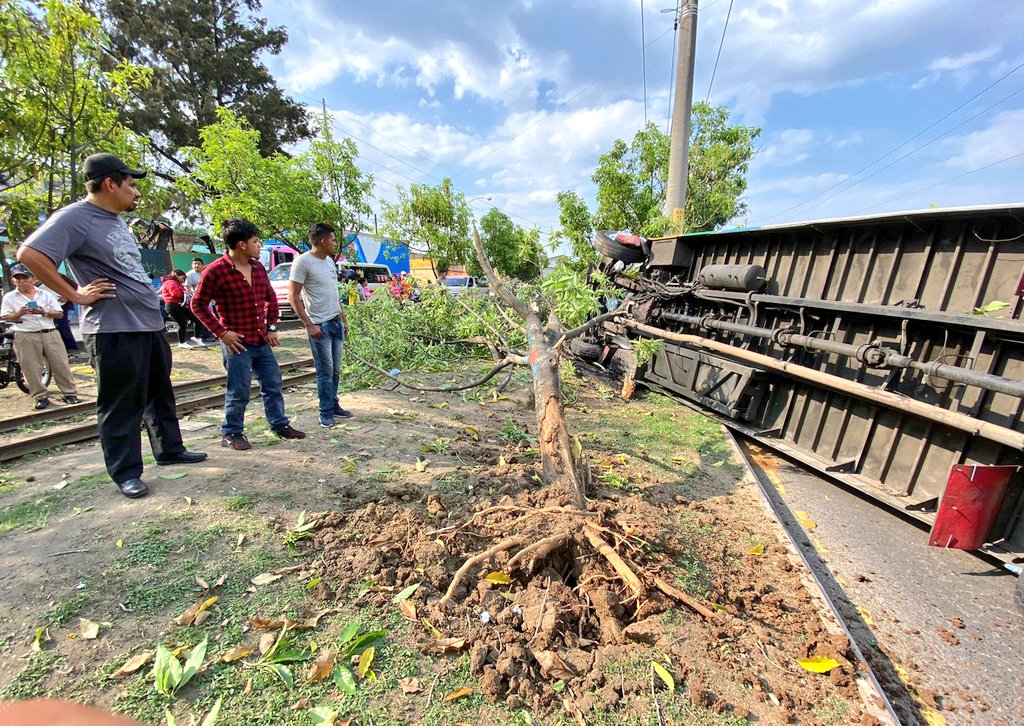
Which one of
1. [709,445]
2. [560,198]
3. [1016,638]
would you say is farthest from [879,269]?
[560,198]

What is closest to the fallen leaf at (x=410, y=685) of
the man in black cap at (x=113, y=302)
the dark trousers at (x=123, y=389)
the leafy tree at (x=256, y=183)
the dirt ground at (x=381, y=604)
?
the dirt ground at (x=381, y=604)

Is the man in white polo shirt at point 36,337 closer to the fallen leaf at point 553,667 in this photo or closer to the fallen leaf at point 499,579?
the fallen leaf at point 499,579

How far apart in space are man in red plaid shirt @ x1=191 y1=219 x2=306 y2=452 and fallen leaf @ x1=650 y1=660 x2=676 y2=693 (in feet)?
11.4

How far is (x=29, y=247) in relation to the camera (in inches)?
97.5

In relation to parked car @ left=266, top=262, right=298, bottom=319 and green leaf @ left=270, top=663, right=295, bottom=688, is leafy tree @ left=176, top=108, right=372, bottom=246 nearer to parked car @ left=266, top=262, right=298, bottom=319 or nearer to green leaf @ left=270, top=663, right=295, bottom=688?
parked car @ left=266, top=262, right=298, bottom=319

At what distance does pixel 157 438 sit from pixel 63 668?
1962 millimetres

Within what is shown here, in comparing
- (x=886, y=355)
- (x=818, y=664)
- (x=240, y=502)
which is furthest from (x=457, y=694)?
(x=886, y=355)

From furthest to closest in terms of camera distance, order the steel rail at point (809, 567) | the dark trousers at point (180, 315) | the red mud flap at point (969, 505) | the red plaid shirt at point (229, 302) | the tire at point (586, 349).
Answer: the dark trousers at point (180, 315) < the tire at point (586, 349) < the red plaid shirt at point (229, 302) < the red mud flap at point (969, 505) < the steel rail at point (809, 567)

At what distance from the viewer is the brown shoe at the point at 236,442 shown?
12.7 ft

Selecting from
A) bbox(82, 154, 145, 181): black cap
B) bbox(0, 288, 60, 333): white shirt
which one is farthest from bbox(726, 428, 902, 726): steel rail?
bbox(0, 288, 60, 333): white shirt

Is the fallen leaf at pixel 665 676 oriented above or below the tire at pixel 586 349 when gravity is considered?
below

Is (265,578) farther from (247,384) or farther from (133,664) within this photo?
(247,384)

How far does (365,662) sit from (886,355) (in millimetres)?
4393

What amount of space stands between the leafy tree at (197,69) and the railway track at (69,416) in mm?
18221
